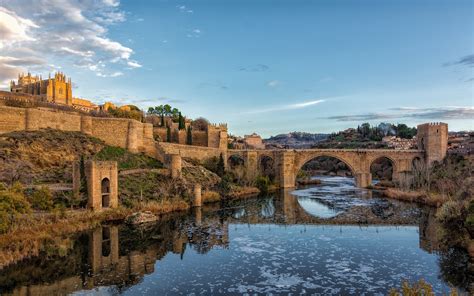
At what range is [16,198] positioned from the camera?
19859 millimetres

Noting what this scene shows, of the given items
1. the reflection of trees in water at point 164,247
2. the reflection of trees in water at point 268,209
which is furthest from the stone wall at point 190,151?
the reflection of trees in water at point 164,247

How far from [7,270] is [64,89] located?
2132 inches

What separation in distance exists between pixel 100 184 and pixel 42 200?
4128 millimetres

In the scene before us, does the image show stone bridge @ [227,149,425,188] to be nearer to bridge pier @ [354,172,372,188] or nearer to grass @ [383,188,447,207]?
bridge pier @ [354,172,372,188]

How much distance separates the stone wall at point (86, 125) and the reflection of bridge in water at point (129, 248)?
14079 millimetres

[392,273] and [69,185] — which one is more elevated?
[69,185]

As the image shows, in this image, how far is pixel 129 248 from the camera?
20656mm

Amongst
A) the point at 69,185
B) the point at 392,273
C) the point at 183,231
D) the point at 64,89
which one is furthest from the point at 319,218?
the point at 64,89

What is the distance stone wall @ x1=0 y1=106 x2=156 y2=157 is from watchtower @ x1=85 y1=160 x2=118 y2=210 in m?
12.4

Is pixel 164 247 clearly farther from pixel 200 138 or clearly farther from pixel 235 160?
pixel 200 138

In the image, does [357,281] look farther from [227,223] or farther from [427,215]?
[427,215]

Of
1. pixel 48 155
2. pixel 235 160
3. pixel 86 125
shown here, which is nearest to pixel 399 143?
pixel 235 160

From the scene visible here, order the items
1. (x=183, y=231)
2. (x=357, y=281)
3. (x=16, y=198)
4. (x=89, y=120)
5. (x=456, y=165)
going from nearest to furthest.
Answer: (x=357, y=281)
(x=16, y=198)
(x=183, y=231)
(x=89, y=120)
(x=456, y=165)

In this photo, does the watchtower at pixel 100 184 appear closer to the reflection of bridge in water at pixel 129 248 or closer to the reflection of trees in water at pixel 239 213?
the reflection of bridge in water at pixel 129 248
